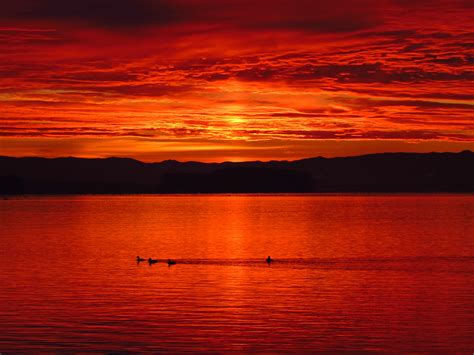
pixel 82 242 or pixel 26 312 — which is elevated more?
pixel 82 242

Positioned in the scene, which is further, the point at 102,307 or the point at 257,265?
the point at 257,265

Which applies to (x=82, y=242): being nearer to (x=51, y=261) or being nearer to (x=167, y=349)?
(x=51, y=261)

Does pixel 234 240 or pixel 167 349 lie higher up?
pixel 234 240

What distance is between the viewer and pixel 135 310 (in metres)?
40.3

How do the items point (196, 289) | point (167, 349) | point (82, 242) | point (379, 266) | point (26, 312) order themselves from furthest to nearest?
point (82, 242)
point (379, 266)
point (196, 289)
point (26, 312)
point (167, 349)

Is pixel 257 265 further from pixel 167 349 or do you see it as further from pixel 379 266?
pixel 167 349

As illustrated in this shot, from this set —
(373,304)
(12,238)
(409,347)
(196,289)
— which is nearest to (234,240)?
(12,238)

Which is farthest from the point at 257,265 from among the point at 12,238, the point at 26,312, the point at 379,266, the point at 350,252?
the point at 12,238

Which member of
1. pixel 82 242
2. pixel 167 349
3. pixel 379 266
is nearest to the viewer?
pixel 167 349

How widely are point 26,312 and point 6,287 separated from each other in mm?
9707

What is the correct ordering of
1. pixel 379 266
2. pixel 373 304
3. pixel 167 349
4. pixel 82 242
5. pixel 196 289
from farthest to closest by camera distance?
pixel 82 242 < pixel 379 266 < pixel 196 289 < pixel 373 304 < pixel 167 349

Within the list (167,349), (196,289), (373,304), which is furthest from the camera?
(196,289)

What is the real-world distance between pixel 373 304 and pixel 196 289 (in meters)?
11.3

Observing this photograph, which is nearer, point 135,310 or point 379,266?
A: point 135,310
